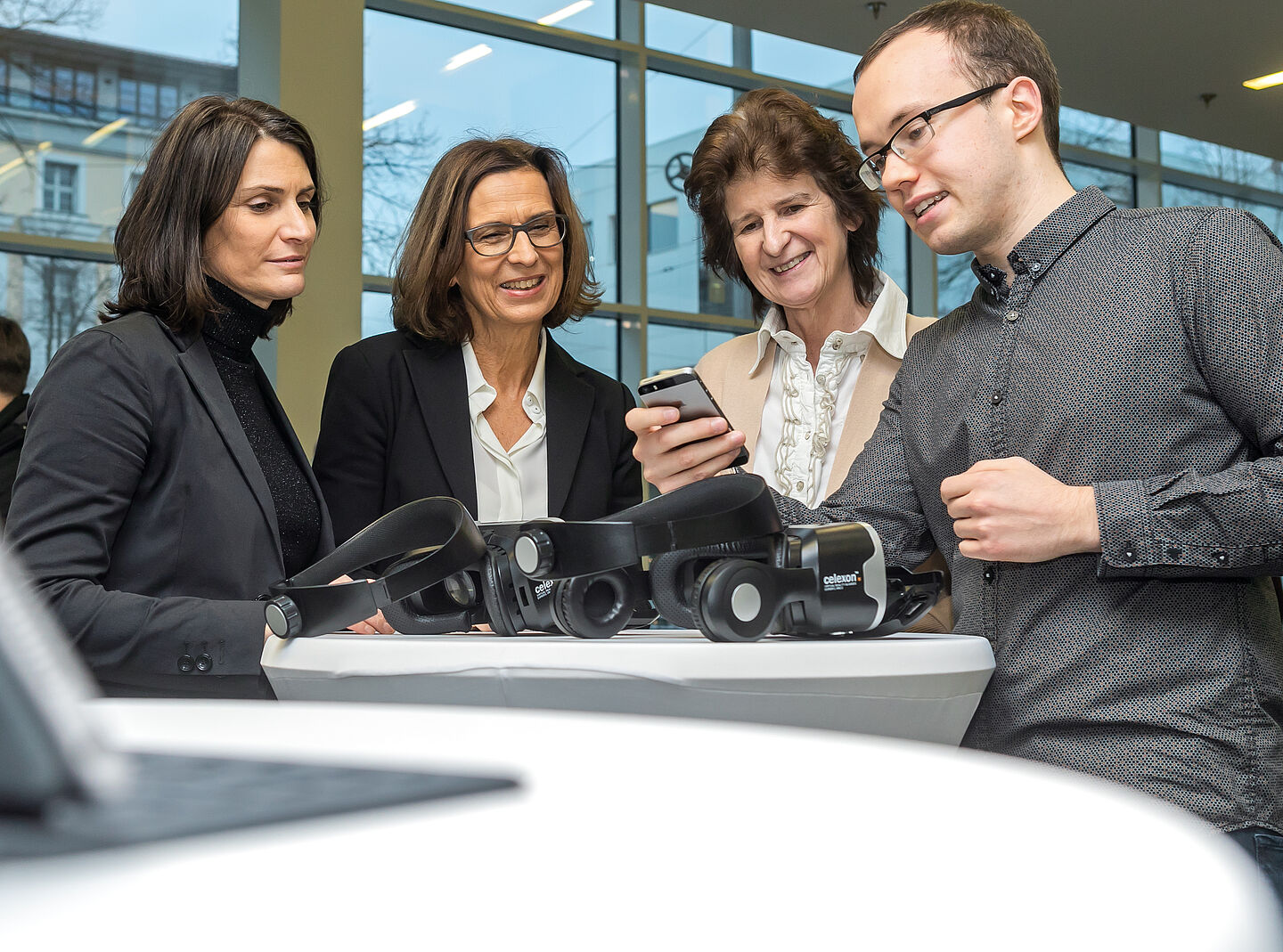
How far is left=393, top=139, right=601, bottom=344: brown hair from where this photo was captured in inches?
87.1

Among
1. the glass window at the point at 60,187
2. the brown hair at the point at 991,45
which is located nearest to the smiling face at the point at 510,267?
the brown hair at the point at 991,45

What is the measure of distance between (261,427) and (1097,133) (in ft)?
30.3

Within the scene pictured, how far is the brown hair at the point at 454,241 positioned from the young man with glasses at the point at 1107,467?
0.92m

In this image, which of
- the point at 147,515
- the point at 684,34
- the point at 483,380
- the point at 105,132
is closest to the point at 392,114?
the point at 105,132

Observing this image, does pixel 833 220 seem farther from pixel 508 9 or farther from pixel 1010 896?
pixel 508 9

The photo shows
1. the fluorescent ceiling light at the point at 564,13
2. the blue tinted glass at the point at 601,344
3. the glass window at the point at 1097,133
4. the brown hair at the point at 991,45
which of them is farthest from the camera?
the glass window at the point at 1097,133

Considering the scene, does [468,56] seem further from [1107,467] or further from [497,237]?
[1107,467]

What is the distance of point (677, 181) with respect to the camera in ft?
25.2

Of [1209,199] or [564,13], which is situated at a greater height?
[564,13]

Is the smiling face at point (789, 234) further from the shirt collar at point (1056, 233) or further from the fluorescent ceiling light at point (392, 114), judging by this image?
the fluorescent ceiling light at point (392, 114)

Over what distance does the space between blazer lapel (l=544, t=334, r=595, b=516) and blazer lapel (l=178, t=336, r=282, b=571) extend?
0.53m

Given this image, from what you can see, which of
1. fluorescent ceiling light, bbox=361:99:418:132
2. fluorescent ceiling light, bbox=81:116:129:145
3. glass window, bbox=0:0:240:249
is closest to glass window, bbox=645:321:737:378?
fluorescent ceiling light, bbox=361:99:418:132

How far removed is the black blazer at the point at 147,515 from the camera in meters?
1.53

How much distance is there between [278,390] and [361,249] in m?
0.94
